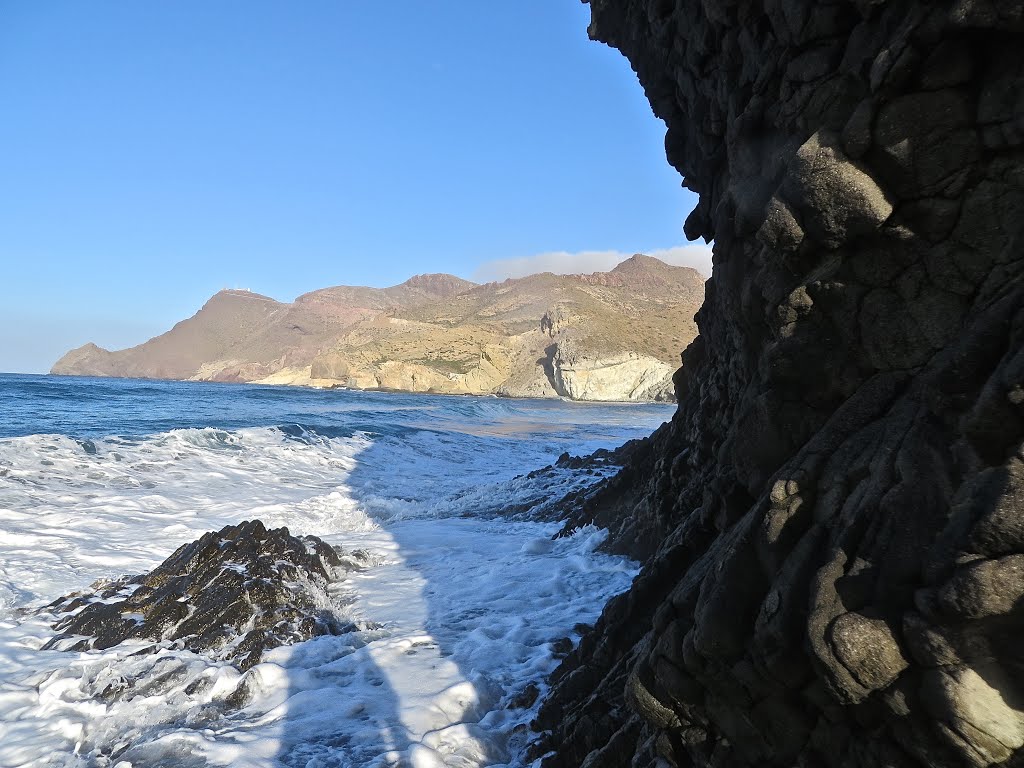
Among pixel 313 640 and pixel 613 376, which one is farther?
pixel 613 376

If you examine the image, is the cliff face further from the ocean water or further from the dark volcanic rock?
the dark volcanic rock

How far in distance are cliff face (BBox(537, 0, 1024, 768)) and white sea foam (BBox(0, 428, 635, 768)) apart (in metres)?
1.36

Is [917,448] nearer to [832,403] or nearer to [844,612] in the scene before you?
[844,612]

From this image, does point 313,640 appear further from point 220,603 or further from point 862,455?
point 862,455

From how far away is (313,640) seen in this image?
Result: 625cm

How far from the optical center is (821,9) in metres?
3.95

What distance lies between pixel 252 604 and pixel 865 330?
625 cm

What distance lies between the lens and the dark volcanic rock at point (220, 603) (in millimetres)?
6164

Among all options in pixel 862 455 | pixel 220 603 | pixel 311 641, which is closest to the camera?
pixel 862 455

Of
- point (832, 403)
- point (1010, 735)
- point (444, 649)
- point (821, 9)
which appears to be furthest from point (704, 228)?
point (1010, 735)

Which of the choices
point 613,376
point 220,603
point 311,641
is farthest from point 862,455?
point 613,376

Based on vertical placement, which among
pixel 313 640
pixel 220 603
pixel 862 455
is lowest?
pixel 313 640

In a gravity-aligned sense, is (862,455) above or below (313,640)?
above

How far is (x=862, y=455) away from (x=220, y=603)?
6259mm
